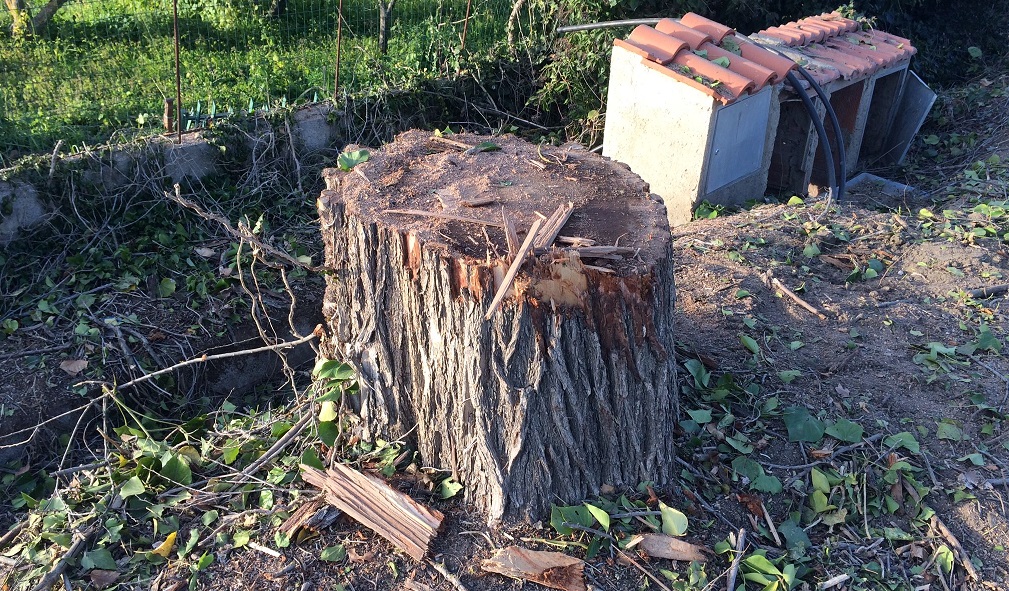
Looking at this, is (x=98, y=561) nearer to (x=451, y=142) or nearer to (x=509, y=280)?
(x=509, y=280)

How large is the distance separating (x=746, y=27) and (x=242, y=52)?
16.2ft

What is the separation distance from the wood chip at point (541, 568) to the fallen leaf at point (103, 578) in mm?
1183

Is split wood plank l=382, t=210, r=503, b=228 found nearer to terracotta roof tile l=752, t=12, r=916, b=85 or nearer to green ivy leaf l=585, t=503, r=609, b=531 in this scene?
green ivy leaf l=585, t=503, r=609, b=531

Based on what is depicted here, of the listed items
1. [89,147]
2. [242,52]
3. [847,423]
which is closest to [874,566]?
[847,423]

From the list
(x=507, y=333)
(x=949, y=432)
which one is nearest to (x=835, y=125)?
(x=949, y=432)

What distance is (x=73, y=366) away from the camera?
4055 millimetres

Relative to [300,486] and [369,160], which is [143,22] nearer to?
[369,160]

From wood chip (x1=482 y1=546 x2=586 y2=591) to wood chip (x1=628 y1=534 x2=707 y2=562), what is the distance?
208 mm

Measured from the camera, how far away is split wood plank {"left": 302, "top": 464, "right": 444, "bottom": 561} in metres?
2.45

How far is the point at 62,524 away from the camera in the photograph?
2.66 m

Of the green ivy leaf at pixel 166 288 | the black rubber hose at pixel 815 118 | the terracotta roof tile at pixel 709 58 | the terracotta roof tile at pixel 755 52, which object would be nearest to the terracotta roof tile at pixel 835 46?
the terracotta roof tile at pixel 755 52

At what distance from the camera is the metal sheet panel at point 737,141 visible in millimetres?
5172

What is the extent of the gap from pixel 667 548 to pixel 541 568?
0.41 m

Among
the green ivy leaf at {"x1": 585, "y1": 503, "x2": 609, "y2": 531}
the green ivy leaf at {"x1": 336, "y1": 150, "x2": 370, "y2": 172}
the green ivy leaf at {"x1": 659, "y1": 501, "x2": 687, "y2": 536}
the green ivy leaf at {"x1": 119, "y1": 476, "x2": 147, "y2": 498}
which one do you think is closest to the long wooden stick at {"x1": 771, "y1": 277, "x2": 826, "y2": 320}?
the green ivy leaf at {"x1": 659, "y1": 501, "x2": 687, "y2": 536}
